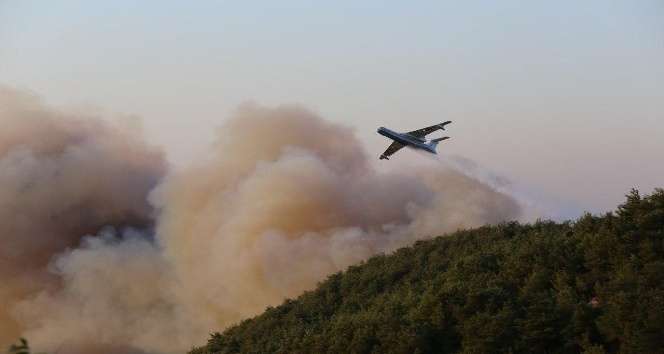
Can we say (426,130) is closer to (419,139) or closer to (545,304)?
(419,139)

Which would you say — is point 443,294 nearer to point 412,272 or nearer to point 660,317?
point 660,317

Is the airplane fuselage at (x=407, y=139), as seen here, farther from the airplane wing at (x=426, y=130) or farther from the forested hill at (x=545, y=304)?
the forested hill at (x=545, y=304)

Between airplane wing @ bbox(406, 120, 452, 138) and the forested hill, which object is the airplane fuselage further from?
the forested hill

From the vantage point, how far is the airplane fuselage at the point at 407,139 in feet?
395

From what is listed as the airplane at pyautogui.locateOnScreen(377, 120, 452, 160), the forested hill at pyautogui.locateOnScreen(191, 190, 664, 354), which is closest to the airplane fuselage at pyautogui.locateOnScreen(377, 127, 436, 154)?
the airplane at pyautogui.locateOnScreen(377, 120, 452, 160)

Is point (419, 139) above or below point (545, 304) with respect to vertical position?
above

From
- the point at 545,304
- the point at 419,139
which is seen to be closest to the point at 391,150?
the point at 419,139

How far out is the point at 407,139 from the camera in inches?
4963

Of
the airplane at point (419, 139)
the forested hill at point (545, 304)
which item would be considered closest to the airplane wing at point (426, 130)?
the airplane at point (419, 139)

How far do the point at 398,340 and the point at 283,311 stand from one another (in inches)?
2019

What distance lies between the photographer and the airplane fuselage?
121 m

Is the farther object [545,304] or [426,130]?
[426,130]

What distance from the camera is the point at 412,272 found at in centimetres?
12138

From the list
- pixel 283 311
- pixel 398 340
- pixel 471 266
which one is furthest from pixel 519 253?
pixel 283 311
